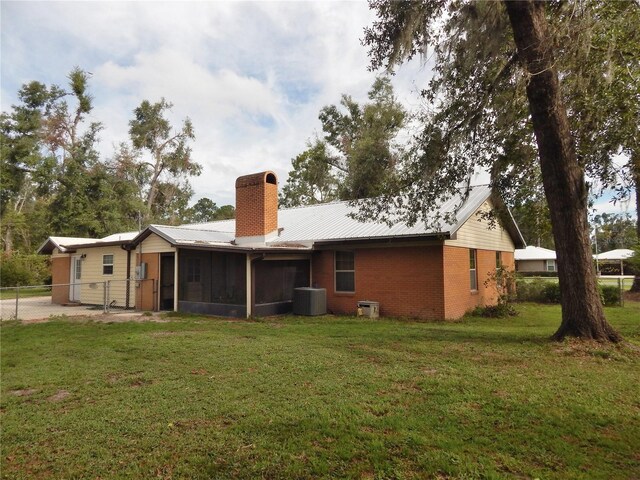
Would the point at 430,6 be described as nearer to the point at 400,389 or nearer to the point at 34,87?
the point at 400,389

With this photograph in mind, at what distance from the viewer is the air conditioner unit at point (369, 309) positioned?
12953 mm

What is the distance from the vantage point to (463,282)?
44.8 feet

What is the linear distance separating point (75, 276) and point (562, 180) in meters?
19.3

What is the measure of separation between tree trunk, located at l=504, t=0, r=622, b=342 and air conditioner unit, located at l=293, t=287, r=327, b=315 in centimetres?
739

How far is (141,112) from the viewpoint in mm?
36906

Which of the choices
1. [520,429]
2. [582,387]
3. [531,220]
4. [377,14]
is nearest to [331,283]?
[531,220]

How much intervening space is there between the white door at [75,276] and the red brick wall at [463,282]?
1576 centimetres

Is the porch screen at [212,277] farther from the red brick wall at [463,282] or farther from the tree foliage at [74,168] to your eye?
the tree foliage at [74,168]

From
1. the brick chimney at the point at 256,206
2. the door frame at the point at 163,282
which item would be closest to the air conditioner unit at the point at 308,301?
the brick chimney at the point at 256,206

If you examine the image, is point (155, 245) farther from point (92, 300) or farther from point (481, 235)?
point (481, 235)

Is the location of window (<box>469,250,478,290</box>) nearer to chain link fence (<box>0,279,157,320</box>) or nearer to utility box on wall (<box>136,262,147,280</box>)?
chain link fence (<box>0,279,157,320</box>)

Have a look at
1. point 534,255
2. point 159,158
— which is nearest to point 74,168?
point 159,158

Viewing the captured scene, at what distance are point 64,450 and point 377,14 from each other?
939 centimetres

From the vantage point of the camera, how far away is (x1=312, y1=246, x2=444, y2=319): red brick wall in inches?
484
